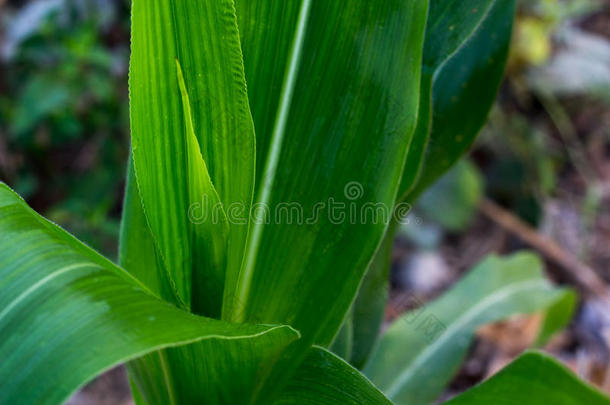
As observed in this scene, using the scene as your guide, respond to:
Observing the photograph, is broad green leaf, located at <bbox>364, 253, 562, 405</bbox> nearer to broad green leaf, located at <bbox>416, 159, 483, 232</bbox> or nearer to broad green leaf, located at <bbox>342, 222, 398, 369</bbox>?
broad green leaf, located at <bbox>342, 222, 398, 369</bbox>

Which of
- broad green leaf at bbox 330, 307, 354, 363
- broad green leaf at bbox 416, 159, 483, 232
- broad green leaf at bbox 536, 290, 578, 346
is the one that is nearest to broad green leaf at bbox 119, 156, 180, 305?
broad green leaf at bbox 330, 307, 354, 363

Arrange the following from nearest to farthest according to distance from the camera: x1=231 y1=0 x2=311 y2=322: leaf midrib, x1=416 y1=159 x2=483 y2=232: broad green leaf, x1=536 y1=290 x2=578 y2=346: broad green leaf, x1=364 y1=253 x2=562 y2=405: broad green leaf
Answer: x1=231 y1=0 x2=311 y2=322: leaf midrib < x1=364 y1=253 x2=562 y2=405: broad green leaf < x1=536 y1=290 x2=578 y2=346: broad green leaf < x1=416 y1=159 x2=483 y2=232: broad green leaf

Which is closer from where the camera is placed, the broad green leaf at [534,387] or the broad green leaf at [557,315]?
the broad green leaf at [534,387]

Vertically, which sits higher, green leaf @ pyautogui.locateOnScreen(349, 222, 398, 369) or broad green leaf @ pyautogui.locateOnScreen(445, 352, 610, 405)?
broad green leaf @ pyautogui.locateOnScreen(445, 352, 610, 405)

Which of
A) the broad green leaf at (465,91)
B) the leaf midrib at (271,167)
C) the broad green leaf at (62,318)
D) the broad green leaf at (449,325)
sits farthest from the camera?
the broad green leaf at (449,325)

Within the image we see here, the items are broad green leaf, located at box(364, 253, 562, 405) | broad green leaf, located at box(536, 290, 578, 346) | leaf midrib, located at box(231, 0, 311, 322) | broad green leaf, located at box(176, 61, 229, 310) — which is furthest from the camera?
broad green leaf, located at box(536, 290, 578, 346)

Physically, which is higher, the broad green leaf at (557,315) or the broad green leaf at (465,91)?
the broad green leaf at (465,91)

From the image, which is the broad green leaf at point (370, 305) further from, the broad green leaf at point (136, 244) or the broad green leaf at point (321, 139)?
the broad green leaf at point (136, 244)

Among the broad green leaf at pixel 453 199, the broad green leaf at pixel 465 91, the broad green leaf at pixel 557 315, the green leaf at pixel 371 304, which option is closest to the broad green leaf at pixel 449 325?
the broad green leaf at pixel 557 315
